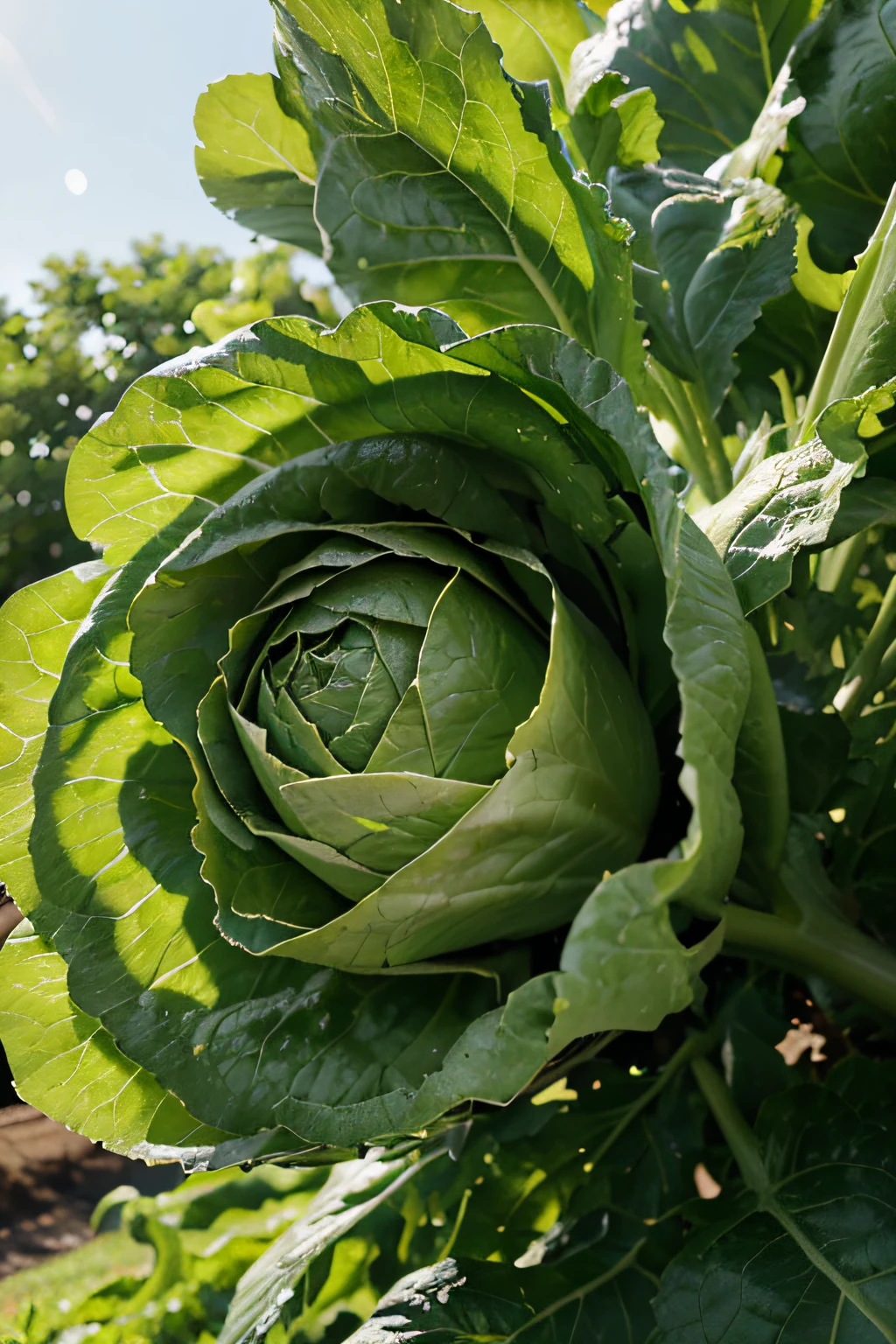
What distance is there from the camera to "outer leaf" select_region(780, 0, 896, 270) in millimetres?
505

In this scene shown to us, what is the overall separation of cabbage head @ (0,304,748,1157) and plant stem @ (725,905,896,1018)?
0.07m

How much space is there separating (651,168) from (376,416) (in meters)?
0.24

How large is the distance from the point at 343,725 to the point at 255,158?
0.38m

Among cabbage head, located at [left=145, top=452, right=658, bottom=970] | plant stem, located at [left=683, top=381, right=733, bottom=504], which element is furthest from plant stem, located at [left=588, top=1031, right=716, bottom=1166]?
plant stem, located at [left=683, top=381, right=733, bottom=504]

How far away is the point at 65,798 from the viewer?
1.59ft

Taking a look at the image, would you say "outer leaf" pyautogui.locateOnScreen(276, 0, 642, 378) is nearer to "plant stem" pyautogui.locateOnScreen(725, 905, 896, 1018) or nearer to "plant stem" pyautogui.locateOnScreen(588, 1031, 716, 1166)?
"plant stem" pyautogui.locateOnScreen(725, 905, 896, 1018)

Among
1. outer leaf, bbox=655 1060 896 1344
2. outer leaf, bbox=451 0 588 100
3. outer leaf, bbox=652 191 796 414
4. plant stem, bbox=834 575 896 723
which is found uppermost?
outer leaf, bbox=451 0 588 100

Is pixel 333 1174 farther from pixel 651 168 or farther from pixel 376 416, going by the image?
pixel 651 168

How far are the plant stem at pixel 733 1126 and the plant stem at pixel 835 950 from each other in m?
0.11

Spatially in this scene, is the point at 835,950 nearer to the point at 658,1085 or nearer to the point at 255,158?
the point at 658,1085

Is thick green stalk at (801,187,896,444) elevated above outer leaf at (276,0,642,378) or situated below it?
below

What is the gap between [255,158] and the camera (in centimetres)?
58

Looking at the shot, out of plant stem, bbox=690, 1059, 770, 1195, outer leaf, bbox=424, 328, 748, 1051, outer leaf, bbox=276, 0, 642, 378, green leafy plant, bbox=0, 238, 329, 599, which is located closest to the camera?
outer leaf, bbox=424, 328, 748, 1051

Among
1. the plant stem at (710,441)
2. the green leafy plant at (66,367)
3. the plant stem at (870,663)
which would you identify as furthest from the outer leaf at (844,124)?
the green leafy plant at (66,367)
